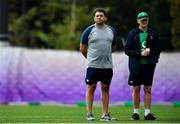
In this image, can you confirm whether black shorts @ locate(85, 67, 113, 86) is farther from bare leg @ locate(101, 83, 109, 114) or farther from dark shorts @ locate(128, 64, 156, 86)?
dark shorts @ locate(128, 64, 156, 86)

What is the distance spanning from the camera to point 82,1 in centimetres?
4147

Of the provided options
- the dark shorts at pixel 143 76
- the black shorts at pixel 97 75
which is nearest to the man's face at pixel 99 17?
the black shorts at pixel 97 75

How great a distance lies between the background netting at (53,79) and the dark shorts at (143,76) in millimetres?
8099

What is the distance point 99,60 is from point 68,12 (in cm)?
2686

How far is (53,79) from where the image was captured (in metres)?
22.9

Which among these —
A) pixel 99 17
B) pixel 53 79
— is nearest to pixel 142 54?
pixel 99 17

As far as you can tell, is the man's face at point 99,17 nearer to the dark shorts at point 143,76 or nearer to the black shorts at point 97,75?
the black shorts at point 97,75

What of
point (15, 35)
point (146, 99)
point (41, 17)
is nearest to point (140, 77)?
point (146, 99)

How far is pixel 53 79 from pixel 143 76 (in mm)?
8641

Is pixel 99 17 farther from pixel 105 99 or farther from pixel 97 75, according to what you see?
pixel 105 99

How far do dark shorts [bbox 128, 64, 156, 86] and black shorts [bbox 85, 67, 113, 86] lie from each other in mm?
771

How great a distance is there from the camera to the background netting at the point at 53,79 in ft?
74.5

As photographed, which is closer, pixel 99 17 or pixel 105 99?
pixel 99 17

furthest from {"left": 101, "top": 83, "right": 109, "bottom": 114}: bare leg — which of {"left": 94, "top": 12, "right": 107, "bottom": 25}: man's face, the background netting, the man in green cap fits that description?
the background netting
